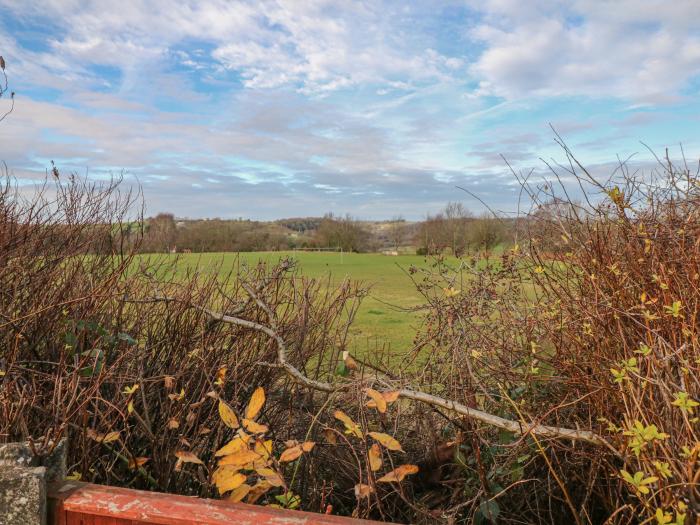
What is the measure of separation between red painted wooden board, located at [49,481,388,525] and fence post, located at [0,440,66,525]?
0.06m

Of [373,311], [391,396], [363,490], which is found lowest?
[373,311]

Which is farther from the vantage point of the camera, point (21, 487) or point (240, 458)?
point (240, 458)

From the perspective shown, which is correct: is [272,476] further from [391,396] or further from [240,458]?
[391,396]

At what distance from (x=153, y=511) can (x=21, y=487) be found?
1.64 ft

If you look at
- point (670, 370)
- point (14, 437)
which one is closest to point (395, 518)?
point (670, 370)

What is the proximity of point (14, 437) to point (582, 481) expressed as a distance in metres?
2.66

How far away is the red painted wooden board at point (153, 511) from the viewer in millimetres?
1729

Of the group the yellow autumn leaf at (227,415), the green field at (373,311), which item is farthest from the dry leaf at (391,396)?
the green field at (373,311)

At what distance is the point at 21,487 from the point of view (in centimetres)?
187

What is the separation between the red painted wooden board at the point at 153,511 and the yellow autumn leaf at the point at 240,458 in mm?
409

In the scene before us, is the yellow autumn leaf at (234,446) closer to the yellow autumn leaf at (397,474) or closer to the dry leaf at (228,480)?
the dry leaf at (228,480)

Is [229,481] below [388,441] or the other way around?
below

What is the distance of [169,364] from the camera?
3.29 meters

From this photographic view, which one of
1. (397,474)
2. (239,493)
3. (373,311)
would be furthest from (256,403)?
(373,311)
